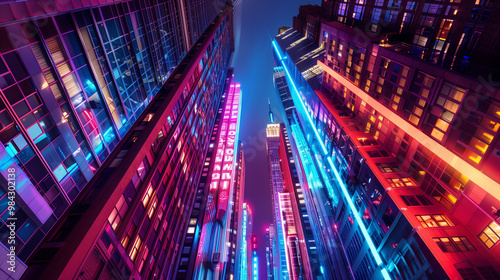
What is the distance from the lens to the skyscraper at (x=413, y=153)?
658 inches

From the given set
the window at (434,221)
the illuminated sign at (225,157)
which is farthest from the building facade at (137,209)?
→ the window at (434,221)

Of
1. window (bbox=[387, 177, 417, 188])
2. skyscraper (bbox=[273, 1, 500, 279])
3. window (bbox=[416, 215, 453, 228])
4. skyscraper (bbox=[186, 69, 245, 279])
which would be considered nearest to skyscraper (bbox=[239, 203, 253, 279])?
skyscraper (bbox=[186, 69, 245, 279])

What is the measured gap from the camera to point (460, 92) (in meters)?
18.2

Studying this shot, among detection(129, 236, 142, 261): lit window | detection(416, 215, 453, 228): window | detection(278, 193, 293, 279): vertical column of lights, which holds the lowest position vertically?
detection(278, 193, 293, 279): vertical column of lights

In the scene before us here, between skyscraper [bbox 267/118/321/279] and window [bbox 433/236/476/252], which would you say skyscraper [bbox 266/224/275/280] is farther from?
window [bbox 433/236/476/252]

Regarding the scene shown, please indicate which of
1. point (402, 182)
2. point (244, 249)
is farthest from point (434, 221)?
point (244, 249)

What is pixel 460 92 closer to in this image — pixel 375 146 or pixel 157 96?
pixel 375 146

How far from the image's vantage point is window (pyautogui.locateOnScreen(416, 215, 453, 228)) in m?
19.7

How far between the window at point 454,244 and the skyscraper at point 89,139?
2943 cm

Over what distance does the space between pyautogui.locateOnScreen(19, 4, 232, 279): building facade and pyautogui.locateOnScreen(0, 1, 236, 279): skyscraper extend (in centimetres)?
11

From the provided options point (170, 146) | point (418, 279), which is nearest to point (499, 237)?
point (418, 279)

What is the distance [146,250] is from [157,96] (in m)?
22.1

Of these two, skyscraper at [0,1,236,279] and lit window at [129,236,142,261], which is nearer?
skyscraper at [0,1,236,279]

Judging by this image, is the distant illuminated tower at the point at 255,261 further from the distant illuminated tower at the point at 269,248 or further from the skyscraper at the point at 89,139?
the skyscraper at the point at 89,139
